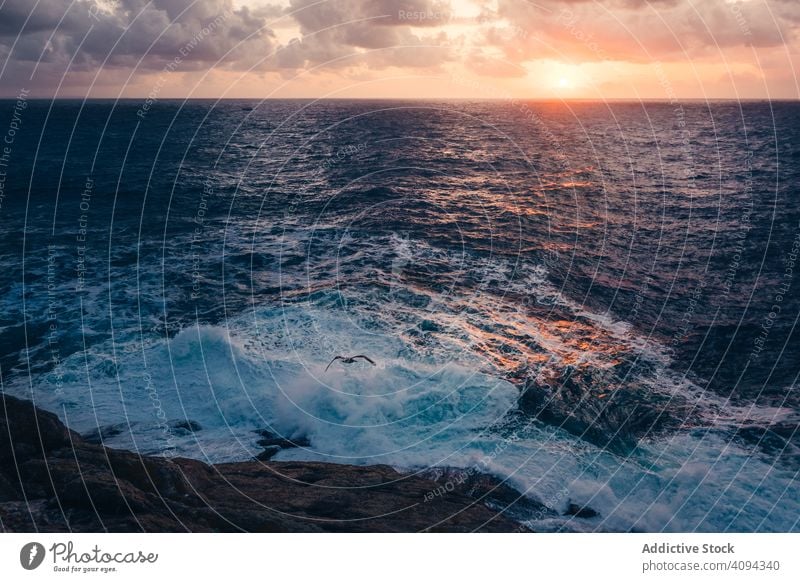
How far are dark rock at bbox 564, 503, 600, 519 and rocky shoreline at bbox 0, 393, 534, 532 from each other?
1.60 meters

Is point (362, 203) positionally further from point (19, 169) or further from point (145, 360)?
point (19, 169)

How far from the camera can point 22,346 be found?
26781mm

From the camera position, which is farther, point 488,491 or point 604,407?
point 604,407

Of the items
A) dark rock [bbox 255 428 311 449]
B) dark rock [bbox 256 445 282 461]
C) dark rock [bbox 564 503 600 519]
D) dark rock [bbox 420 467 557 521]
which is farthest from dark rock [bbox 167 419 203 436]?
dark rock [bbox 564 503 600 519]

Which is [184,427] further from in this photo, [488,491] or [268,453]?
[488,491]

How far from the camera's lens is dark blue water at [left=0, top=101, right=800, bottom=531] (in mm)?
19297

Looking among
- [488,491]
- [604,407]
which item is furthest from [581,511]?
[604,407]

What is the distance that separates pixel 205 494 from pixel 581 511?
1118 cm

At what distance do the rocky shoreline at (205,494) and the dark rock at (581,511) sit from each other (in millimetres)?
1601

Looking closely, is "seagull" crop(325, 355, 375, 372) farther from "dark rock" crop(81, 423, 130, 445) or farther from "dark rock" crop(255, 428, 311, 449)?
"dark rock" crop(81, 423, 130, 445)

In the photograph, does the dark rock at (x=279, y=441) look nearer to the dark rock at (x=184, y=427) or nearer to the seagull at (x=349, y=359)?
the dark rock at (x=184, y=427)

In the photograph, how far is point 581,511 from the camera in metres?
16.7
